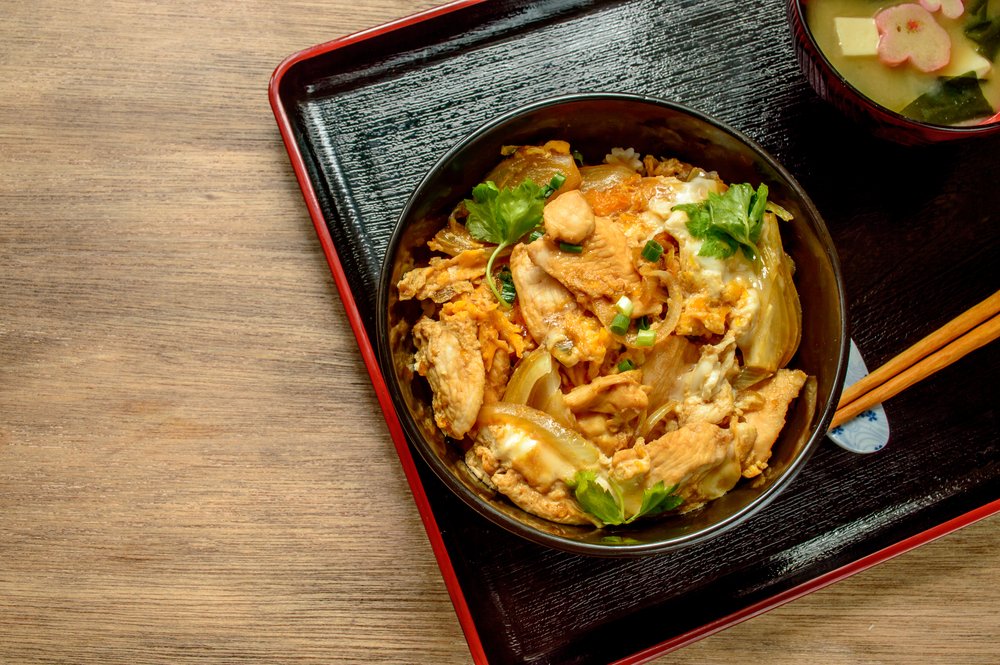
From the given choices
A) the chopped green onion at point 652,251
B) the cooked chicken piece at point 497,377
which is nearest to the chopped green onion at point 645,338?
the chopped green onion at point 652,251

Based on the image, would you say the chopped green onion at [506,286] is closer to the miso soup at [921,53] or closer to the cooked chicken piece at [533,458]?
the cooked chicken piece at [533,458]

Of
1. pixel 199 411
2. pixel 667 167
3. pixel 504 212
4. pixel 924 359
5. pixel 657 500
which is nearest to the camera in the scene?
pixel 657 500

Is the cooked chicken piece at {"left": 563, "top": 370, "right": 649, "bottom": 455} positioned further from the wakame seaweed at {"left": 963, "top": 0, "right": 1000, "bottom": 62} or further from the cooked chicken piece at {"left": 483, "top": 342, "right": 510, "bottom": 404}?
the wakame seaweed at {"left": 963, "top": 0, "right": 1000, "bottom": 62}

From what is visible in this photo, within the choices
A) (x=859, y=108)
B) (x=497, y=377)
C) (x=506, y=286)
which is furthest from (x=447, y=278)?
(x=859, y=108)

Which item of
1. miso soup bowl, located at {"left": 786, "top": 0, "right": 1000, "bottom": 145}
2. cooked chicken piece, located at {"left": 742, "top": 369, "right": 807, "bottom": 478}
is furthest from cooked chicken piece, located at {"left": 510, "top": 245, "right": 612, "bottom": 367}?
miso soup bowl, located at {"left": 786, "top": 0, "right": 1000, "bottom": 145}

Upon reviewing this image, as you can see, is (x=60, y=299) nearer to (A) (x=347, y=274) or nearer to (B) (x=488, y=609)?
(A) (x=347, y=274)

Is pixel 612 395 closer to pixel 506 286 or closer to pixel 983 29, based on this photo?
pixel 506 286

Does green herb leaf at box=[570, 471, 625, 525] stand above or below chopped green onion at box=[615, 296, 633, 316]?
below
